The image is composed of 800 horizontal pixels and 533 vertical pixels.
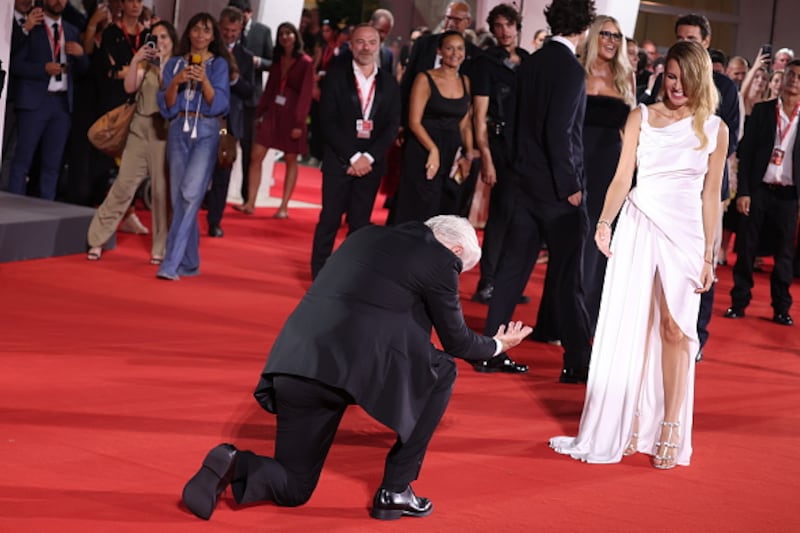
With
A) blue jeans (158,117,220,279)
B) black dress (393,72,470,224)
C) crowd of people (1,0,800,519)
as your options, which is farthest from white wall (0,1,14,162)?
black dress (393,72,470,224)

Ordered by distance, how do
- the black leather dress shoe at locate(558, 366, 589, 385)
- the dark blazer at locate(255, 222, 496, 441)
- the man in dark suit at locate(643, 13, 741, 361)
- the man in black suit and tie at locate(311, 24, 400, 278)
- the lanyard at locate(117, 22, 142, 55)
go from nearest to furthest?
the dark blazer at locate(255, 222, 496, 441)
the black leather dress shoe at locate(558, 366, 589, 385)
the man in dark suit at locate(643, 13, 741, 361)
the man in black suit and tie at locate(311, 24, 400, 278)
the lanyard at locate(117, 22, 142, 55)

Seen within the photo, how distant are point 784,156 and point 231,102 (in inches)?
161

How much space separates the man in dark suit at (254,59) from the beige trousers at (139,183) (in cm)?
291

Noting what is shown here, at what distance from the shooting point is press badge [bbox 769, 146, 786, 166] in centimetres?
847

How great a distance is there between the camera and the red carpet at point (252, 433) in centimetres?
386

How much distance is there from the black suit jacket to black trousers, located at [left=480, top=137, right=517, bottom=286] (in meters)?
1.54

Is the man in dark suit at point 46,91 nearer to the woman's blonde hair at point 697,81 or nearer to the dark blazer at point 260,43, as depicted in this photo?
the dark blazer at point 260,43

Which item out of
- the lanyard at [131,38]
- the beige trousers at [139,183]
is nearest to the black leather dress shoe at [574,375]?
the beige trousers at [139,183]

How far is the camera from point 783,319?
28.6 ft

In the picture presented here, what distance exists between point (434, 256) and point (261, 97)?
7579 millimetres

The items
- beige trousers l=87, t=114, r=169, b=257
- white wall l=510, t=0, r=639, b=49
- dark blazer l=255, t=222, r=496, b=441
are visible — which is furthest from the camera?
white wall l=510, t=0, r=639, b=49

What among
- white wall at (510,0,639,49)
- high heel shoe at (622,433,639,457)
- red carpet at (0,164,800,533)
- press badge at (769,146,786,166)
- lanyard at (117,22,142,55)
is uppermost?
white wall at (510,0,639,49)

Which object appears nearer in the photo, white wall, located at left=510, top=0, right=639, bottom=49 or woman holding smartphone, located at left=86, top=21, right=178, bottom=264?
woman holding smartphone, located at left=86, top=21, right=178, bottom=264

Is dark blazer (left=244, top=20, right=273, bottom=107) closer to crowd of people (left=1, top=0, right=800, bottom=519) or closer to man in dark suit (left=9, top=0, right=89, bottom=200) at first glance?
crowd of people (left=1, top=0, right=800, bottom=519)
